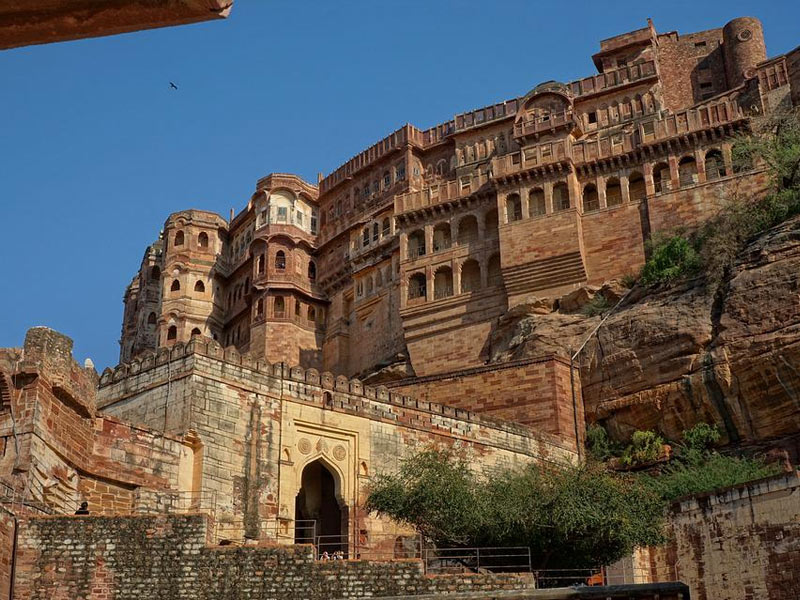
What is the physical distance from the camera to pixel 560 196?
39.5 meters

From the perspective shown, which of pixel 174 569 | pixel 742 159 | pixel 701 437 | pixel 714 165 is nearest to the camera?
pixel 174 569

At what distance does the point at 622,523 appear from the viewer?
21.0m

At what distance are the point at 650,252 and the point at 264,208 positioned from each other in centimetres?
2221

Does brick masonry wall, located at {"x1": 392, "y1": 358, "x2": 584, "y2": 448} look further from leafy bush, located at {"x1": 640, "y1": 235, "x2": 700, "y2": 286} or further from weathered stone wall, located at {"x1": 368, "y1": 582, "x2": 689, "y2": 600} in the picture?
weathered stone wall, located at {"x1": 368, "y1": 582, "x2": 689, "y2": 600}

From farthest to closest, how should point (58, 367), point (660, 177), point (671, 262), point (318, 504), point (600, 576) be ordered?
point (660, 177)
point (671, 262)
point (318, 504)
point (600, 576)
point (58, 367)

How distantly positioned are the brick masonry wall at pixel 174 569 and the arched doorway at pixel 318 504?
7759 millimetres

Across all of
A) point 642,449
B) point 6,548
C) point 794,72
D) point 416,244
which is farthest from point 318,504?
point 794,72

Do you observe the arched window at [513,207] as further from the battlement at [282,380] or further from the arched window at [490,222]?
the battlement at [282,380]

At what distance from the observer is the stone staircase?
37.9 meters

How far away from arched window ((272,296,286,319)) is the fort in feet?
0.28

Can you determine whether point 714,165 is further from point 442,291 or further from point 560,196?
point 442,291

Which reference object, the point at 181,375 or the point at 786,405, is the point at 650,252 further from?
the point at 181,375

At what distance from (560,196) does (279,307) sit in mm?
15528

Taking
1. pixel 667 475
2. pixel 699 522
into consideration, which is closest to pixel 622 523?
pixel 699 522
